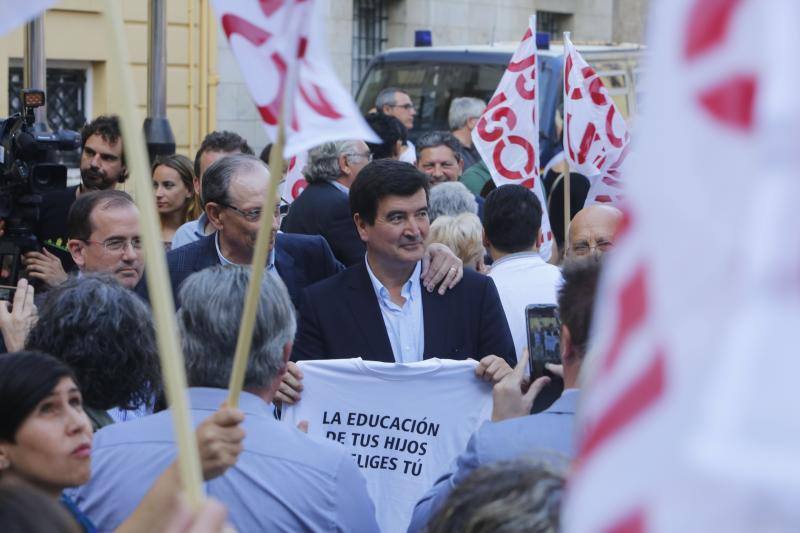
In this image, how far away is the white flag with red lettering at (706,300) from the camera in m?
0.95

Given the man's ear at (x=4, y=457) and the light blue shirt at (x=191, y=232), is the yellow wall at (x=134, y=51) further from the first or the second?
the man's ear at (x=4, y=457)

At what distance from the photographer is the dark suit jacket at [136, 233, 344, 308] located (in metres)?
5.18

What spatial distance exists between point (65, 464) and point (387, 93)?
31.9ft

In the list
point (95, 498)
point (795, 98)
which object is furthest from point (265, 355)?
point (795, 98)

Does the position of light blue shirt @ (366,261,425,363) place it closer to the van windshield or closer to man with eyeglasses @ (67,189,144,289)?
man with eyeglasses @ (67,189,144,289)

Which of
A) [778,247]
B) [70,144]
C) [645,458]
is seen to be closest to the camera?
[778,247]

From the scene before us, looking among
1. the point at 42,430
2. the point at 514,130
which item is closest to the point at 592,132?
the point at 514,130

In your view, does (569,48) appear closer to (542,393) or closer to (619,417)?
(542,393)

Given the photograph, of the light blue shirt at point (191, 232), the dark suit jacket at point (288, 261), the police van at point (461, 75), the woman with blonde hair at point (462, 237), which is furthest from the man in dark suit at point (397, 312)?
the police van at point (461, 75)

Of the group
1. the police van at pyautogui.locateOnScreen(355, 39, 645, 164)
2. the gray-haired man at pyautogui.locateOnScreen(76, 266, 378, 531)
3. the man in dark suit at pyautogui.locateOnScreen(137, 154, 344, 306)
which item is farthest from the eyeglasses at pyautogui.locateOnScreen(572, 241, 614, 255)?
the police van at pyautogui.locateOnScreen(355, 39, 645, 164)

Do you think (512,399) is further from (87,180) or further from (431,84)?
(431,84)

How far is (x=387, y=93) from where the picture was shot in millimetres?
12242

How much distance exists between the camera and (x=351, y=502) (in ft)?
9.71

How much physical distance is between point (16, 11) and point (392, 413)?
2403mm
